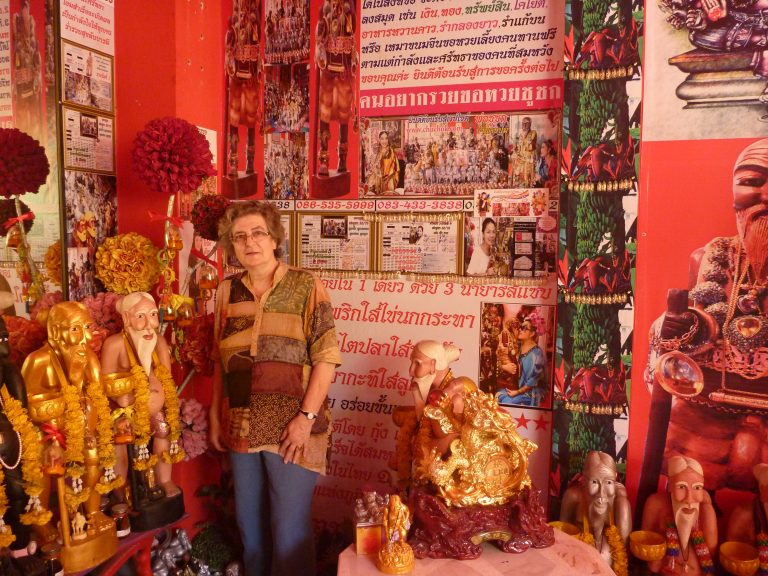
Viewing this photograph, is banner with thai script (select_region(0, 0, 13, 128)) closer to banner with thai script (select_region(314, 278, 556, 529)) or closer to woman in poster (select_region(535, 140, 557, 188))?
banner with thai script (select_region(314, 278, 556, 529))

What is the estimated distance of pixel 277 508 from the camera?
8.11 feet

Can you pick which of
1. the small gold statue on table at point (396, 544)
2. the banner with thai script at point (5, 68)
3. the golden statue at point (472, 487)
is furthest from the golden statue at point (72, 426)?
the golden statue at point (472, 487)

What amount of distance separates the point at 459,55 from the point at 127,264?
5.59ft

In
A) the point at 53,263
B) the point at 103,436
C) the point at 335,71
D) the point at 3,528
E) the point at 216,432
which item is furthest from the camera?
the point at 335,71

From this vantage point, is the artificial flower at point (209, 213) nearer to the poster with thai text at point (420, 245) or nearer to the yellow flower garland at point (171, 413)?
the yellow flower garland at point (171, 413)

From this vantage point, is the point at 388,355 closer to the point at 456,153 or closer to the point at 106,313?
the point at 456,153

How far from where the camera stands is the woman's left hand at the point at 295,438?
95.3 inches

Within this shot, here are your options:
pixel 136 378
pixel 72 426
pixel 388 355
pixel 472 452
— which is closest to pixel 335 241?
pixel 388 355

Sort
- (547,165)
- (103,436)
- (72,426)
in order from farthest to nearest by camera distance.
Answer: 1. (547,165)
2. (103,436)
3. (72,426)

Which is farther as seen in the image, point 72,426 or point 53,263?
point 53,263

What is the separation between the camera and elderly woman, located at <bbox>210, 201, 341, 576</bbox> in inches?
95.8

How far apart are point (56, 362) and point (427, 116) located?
6.11 ft

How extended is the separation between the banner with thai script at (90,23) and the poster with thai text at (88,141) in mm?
299

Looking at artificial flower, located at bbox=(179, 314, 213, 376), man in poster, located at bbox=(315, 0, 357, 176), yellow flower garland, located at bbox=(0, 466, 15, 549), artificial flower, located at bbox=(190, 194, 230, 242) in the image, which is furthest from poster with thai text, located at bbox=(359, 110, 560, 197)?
yellow flower garland, located at bbox=(0, 466, 15, 549)
